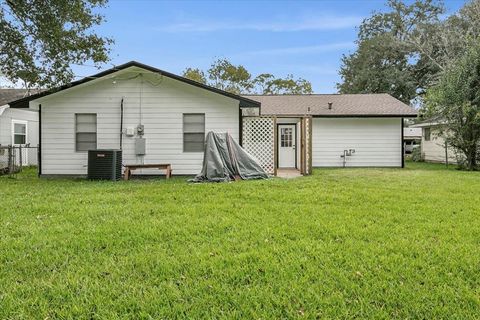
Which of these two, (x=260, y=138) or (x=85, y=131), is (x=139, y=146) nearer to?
(x=85, y=131)

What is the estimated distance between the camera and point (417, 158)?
22.3 metres

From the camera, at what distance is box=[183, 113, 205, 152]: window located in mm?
11703

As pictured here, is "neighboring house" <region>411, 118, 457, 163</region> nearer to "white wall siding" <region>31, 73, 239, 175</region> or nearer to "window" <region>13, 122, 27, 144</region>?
"white wall siding" <region>31, 73, 239, 175</region>

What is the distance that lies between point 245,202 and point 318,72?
1183 inches

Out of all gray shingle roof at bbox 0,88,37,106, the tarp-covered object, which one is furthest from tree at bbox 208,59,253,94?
the tarp-covered object

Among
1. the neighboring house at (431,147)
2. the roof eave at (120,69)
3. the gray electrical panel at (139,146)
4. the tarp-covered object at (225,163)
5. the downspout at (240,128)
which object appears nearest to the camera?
the tarp-covered object at (225,163)

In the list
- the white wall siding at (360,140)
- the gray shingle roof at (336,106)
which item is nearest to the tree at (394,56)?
the gray shingle roof at (336,106)

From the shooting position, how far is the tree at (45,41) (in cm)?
1070

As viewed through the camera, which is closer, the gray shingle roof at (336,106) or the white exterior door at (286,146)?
the white exterior door at (286,146)

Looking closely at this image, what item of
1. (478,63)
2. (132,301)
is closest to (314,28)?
(478,63)

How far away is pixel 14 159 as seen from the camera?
13.3 meters

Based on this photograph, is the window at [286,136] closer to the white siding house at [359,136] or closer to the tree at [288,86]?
the white siding house at [359,136]

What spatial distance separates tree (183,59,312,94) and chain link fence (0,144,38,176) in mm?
18293

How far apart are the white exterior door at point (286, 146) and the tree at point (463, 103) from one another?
5697mm
